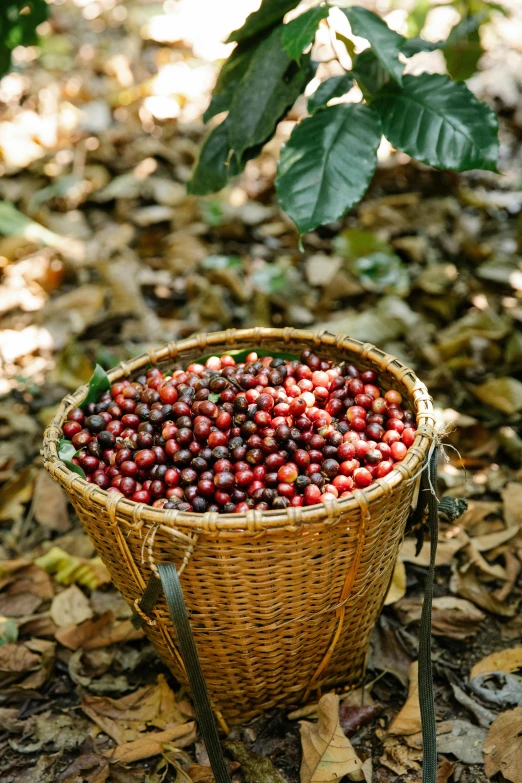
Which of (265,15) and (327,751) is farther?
(265,15)

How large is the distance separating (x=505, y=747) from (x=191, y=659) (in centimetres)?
79

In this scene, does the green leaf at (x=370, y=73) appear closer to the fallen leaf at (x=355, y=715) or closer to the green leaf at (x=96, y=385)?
the green leaf at (x=96, y=385)

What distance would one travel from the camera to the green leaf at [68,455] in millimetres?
1508

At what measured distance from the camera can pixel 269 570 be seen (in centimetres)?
134

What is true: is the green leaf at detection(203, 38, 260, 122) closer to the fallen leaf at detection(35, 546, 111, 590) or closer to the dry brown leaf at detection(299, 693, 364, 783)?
the fallen leaf at detection(35, 546, 111, 590)

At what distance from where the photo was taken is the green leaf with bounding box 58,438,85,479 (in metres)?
1.51

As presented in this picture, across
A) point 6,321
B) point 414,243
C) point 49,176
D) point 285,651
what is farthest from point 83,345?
point 285,651

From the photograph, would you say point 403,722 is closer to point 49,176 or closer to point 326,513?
point 326,513

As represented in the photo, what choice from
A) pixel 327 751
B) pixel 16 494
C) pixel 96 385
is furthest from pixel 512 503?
pixel 16 494

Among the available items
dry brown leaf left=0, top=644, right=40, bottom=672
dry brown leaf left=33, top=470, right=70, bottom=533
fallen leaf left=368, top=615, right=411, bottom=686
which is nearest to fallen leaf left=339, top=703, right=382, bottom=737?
fallen leaf left=368, top=615, right=411, bottom=686

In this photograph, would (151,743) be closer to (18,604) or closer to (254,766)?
(254,766)

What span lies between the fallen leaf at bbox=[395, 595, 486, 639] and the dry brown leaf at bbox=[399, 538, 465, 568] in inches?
Result: 4.9

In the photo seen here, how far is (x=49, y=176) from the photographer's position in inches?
146

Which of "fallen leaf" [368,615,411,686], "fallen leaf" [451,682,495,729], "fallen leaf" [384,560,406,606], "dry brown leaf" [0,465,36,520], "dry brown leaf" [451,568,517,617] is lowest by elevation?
"dry brown leaf" [451,568,517,617]
